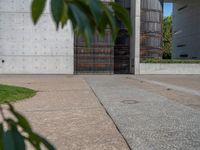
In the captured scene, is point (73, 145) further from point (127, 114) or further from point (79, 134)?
point (127, 114)

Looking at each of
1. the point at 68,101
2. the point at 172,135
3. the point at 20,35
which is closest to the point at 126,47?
the point at 20,35

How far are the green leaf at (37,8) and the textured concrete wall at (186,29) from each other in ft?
128

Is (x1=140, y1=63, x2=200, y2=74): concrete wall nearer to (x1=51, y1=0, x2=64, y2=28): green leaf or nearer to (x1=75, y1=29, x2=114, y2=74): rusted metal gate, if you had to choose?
(x1=75, y1=29, x2=114, y2=74): rusted metal gate

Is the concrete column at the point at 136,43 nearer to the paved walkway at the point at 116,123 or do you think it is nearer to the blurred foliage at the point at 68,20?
the paved walkway at the point at 116,123

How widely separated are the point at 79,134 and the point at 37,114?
8.13ft

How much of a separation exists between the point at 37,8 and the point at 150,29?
32.5 metres

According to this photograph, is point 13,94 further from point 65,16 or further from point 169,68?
point 169,68

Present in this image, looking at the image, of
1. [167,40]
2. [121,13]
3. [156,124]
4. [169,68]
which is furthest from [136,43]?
[167,40]

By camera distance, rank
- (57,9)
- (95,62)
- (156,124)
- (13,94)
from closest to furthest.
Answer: (57,9)
(156,124)
(13,94)
(95,62)

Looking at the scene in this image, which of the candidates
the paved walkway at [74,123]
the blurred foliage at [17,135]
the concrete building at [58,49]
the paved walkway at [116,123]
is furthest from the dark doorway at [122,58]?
the blurred foliage at [17,135]

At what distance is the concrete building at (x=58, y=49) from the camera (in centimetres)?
2900

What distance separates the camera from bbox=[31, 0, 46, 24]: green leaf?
82 cm

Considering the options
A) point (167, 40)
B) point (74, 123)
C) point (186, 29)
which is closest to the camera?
point (74, 123)

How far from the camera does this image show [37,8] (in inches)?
33.0
